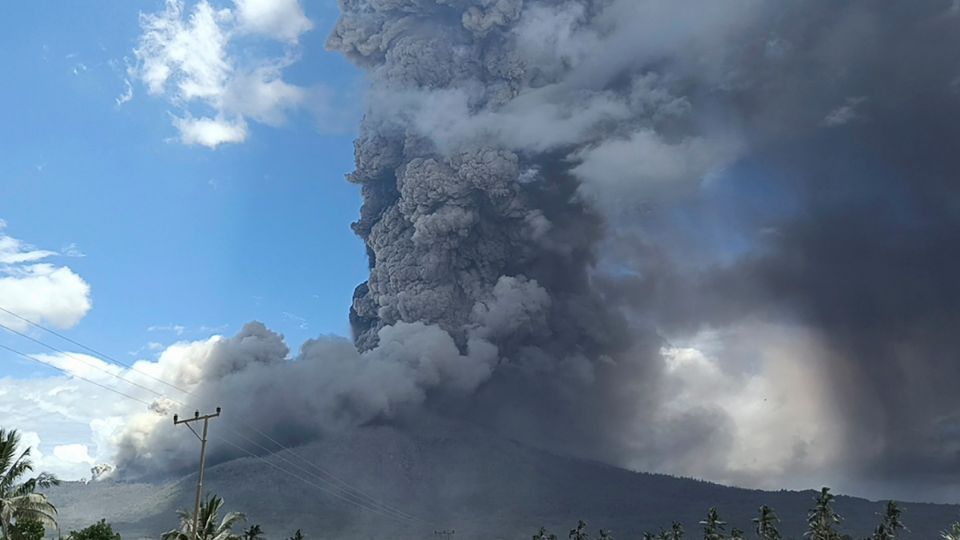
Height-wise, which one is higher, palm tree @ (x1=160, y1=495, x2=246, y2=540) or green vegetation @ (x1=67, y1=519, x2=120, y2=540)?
palm tree @ (x1=160, y1=495, x2=246, y2=540)

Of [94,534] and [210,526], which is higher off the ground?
[210,526]

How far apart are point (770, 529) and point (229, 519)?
2907 inches

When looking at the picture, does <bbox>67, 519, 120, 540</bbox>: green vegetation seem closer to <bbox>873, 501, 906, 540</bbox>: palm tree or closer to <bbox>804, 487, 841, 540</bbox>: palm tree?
<bbox>804, 487, 841, 540</bbox>: palm tree

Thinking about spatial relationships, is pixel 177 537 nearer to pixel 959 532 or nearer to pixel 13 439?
pixel 13 439

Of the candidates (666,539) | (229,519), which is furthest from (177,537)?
(666,539)

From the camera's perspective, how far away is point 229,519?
5934 centimetres

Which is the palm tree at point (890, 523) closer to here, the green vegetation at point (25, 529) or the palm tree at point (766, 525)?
the palm tree at point (766, 525)

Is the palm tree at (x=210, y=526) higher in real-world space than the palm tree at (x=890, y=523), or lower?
lower

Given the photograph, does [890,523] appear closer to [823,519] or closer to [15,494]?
[823,519]

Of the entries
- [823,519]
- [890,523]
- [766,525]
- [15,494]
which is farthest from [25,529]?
[890,523]

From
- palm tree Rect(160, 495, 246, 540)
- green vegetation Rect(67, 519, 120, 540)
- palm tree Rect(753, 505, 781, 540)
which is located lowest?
green vegetation Rect(67, 519, 120, 540)

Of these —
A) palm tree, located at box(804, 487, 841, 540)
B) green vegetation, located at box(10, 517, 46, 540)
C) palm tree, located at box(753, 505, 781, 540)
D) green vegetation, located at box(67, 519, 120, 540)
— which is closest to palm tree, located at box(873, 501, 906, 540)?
palm tree, located at box(804, 487, 841, 540)

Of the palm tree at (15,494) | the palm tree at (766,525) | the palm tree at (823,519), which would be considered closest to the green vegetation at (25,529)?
the palm tree at (15,494)

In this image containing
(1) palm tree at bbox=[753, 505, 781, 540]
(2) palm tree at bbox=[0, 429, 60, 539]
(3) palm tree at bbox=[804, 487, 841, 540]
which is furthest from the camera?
(1) palm tree at bbox=[753, 505, 781, 540]
